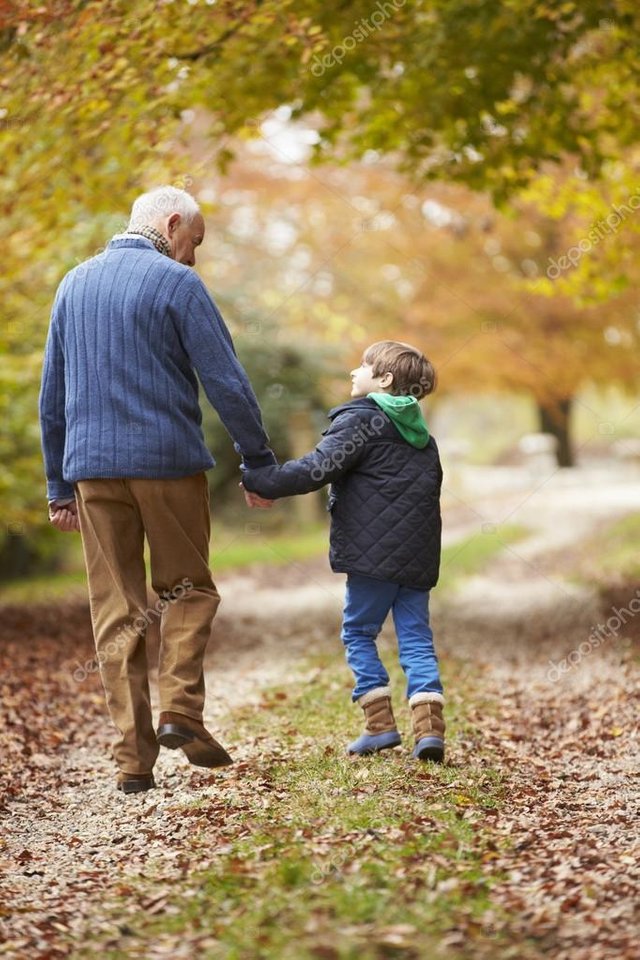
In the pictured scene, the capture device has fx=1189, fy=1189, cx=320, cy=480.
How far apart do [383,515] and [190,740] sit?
1.16m

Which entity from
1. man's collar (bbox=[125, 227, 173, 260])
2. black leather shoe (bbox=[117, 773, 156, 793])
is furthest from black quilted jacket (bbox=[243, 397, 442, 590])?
black leather shoe (bbox=[117, 773, 156, 793])

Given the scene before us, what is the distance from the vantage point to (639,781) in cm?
482

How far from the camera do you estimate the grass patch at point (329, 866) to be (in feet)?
9.87

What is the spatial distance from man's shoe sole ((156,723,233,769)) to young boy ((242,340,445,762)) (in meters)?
0.60

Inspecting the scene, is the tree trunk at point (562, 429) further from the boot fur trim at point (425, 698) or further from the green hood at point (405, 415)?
the boot fur trim at point (425, 698)

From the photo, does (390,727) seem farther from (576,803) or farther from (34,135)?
(34,135)

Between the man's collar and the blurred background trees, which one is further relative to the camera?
the blurred background trees

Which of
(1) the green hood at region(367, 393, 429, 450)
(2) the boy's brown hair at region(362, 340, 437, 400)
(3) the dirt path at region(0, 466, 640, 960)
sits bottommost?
(3) the dirt path at region(0, 466, 640, 960)

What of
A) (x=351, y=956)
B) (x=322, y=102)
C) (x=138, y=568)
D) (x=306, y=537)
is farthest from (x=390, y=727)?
(x=306, y=537)

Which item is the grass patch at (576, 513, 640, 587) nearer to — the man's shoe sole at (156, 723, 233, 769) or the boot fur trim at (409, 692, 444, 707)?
the boot fur trim at (409, 692, 444, 707)

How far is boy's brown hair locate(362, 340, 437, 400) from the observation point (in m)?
4.86

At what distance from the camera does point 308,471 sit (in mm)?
4637

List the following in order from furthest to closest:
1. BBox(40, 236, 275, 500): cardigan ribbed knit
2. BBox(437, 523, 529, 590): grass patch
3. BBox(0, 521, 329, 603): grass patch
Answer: BBox(437, 523, 529, 590): grass patch → BBox(0, 521, 329, 603): grass patch → BBox(40, 236, 275, 500): cardigan ribbed knit

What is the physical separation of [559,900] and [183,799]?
1.70 meters
